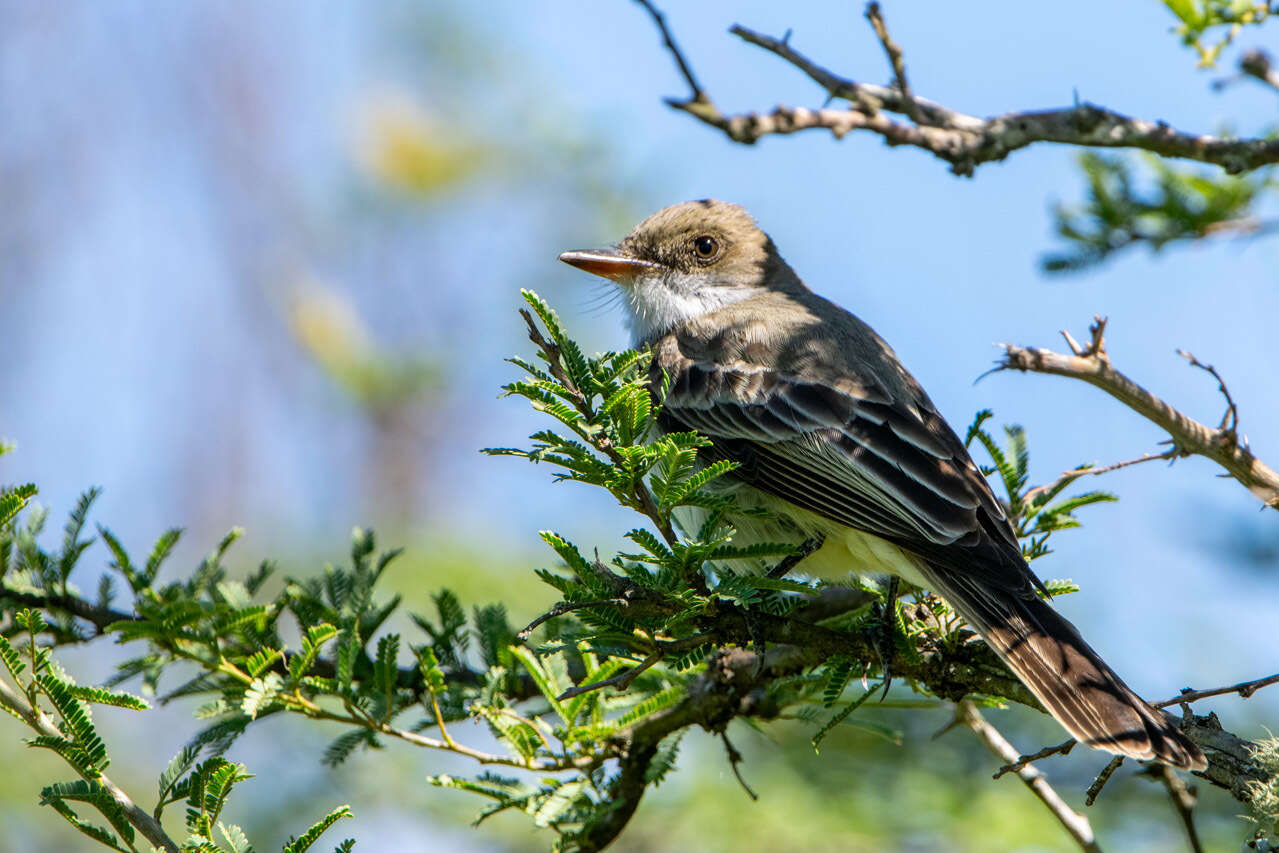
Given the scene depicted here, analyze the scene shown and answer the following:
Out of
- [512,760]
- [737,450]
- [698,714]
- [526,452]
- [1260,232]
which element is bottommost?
[512,760]

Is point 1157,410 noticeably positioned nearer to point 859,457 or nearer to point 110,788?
point 859,457

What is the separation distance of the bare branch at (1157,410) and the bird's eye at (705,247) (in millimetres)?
2653

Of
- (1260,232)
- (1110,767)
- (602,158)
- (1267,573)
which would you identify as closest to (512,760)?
(1110,767)

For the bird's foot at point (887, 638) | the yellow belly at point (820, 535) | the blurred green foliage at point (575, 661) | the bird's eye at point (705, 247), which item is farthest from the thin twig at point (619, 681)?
the bird's eye at point (705, 247)

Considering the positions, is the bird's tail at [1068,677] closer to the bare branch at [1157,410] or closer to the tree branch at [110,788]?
the bare branch at [1157,410]

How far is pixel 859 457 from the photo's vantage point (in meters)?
3.85

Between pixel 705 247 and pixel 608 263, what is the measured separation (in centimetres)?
56

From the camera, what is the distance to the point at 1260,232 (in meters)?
3.27

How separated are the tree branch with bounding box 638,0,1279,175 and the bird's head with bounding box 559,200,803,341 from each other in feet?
7.21

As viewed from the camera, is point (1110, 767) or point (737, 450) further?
point (737, 450)

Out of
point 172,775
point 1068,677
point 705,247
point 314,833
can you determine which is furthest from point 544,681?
point 705,247

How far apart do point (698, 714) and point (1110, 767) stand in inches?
42.8

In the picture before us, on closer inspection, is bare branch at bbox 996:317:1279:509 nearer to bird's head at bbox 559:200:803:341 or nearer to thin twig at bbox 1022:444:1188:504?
thin twig at bbox 1022:444:1188:504

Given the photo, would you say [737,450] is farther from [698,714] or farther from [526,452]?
[526,452]
